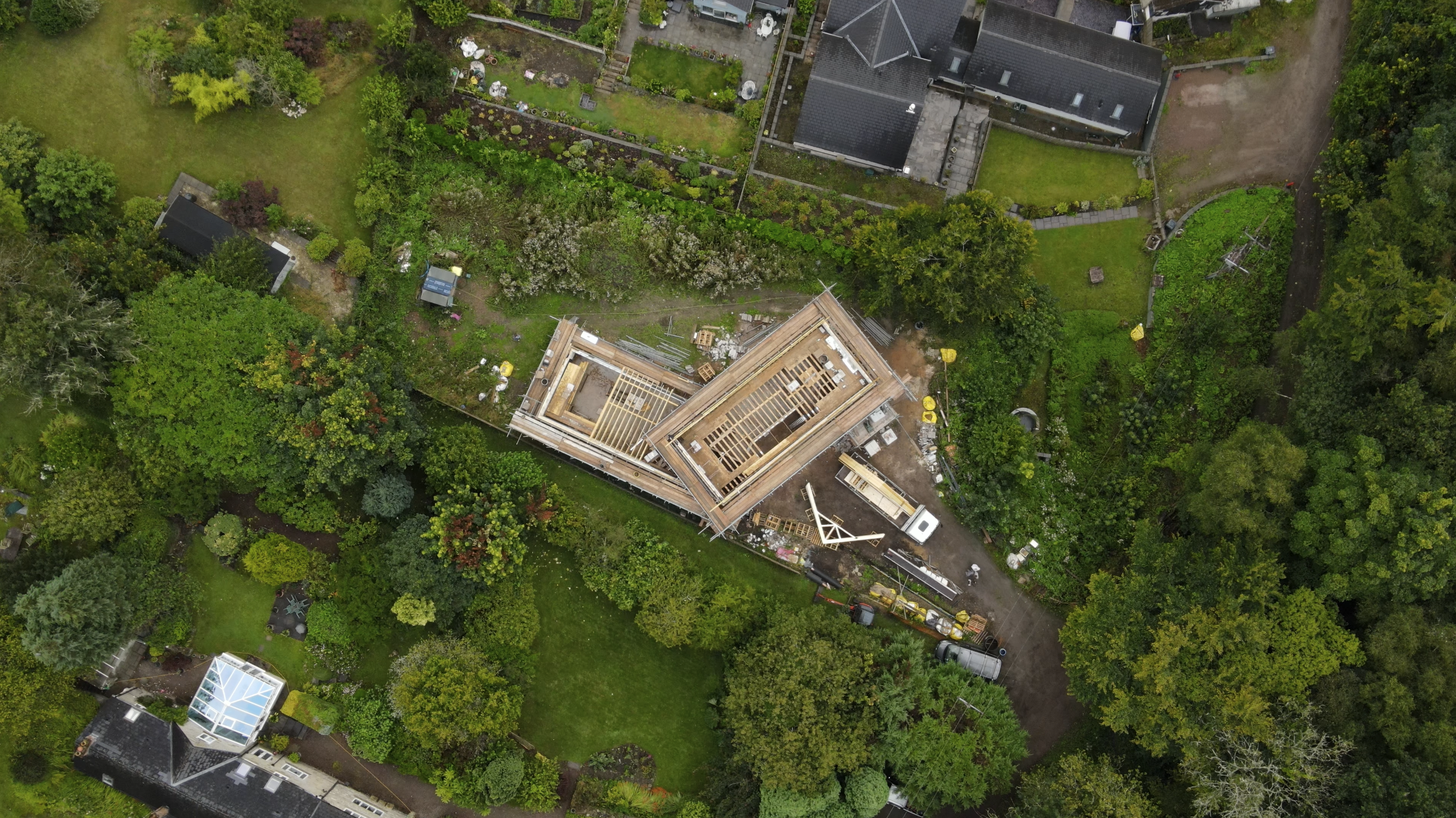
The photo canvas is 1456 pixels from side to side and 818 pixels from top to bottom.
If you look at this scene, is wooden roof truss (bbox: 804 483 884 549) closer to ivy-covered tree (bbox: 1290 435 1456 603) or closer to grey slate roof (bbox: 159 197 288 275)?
ivy-covered tree (bbox: 1290 435 1456 603)

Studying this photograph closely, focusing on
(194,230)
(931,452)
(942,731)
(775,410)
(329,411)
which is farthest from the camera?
(931,452)

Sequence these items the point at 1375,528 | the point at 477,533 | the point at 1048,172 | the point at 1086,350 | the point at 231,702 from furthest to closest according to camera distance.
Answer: the point at 1048,172
the point at 1086,350
the point at 231,702
the point at 477,533
the point at 1375,528

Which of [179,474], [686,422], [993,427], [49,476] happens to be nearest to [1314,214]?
[993,427]

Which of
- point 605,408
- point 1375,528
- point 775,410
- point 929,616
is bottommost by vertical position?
point 929,616

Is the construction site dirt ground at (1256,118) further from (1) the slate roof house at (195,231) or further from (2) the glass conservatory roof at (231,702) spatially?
(2) the glass conservatory roof at (231,702)

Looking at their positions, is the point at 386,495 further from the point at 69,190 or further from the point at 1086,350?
the point at 1086,350

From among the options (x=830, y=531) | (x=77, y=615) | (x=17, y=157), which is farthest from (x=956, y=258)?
(x=17, y=157)

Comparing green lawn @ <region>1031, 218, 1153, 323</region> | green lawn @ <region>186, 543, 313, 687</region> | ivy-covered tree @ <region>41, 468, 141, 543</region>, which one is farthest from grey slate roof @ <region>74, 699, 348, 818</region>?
green lawn @ <region>1031, 218, 1153, 323</region>

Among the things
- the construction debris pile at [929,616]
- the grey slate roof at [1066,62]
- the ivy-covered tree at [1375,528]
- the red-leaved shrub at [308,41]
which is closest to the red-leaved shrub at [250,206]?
the red-leaved shrub at [308,41]

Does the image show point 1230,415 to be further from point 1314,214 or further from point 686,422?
point 686,422
